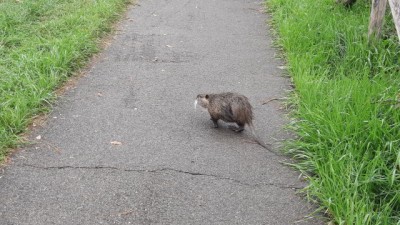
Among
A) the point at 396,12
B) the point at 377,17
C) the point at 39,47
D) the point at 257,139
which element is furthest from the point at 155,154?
the point at 377,17

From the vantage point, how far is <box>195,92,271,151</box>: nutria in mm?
4906

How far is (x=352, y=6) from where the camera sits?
330 inches

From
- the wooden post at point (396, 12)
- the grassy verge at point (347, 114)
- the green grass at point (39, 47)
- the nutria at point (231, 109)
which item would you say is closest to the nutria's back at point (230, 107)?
the nutria at point (231, 109)

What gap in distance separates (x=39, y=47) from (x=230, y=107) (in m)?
3.51

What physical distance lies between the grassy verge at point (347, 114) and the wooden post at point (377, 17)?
16cm

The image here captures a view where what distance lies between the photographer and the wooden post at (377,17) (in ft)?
21.2

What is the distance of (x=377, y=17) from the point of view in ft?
21.2

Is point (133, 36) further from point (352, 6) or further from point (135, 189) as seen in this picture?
point (135, 189)

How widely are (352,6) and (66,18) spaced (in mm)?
5134

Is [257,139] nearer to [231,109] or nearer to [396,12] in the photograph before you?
[231,109]

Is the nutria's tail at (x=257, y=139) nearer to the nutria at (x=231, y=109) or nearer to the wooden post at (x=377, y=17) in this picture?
the nutria at (x=231, y=109)

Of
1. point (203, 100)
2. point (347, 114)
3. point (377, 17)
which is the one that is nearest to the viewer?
point (347, 114)

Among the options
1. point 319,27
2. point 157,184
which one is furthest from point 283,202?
point 319,27

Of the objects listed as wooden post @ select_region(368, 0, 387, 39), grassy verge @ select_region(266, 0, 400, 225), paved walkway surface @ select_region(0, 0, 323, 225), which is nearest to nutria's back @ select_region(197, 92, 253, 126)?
paved walkway surface @ select_region(0, 0, 323, 225)
